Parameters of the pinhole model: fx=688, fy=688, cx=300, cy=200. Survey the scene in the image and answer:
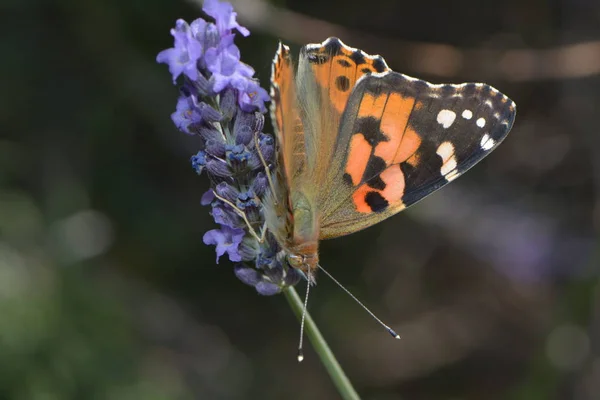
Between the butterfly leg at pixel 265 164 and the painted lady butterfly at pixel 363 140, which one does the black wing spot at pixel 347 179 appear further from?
the butterfly leg at pixel 265 164

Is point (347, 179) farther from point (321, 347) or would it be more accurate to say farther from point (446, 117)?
point (321, 347)

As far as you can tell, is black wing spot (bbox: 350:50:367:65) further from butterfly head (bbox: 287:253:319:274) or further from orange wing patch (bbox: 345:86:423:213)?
butterfly head (bbox: 287:253:319:274)

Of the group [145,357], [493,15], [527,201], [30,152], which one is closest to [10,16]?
[30,152]

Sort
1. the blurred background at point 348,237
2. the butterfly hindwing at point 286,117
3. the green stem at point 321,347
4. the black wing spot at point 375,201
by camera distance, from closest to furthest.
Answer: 1. the butterfly hindwing at point 286,117
2. the green stem at point 321,347
3. the black wing spot at point 375,201
4. the blurred background at point 348,237

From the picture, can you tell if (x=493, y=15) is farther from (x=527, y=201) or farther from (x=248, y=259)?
(x=248, y=259)

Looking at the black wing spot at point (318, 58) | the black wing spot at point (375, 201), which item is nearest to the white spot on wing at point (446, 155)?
the black wing spot at point (375, 201)
